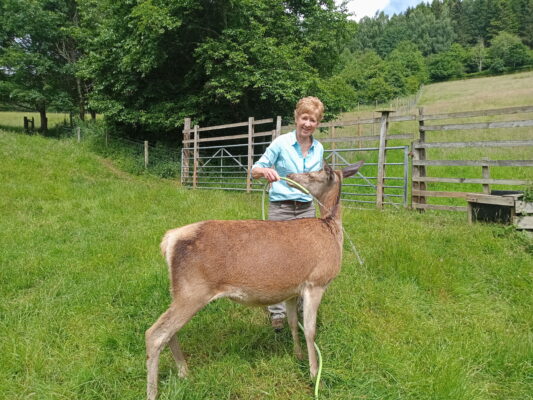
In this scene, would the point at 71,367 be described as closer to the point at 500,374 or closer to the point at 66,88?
the point at 500,374

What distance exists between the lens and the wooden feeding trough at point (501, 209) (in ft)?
18.8

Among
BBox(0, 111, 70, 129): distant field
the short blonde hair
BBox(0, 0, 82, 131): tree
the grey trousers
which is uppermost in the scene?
BBox(0, 0, 82, 131): tree

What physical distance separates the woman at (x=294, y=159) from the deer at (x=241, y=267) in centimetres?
54

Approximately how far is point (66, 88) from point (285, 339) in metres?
28.1

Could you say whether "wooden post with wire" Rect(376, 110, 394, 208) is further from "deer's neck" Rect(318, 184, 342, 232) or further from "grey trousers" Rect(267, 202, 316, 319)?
"deer's neck" Rect(318, 184, 342, 232)

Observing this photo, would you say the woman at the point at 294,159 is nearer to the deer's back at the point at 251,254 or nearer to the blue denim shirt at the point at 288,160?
the blue denim shirt at the point at 288,160

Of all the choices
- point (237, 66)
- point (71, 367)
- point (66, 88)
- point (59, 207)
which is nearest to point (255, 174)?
point (71, 367)

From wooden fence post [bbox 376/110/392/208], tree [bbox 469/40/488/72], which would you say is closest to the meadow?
wooden fence post [bbox 376/110/392/208]

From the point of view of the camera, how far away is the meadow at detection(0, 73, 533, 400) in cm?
291

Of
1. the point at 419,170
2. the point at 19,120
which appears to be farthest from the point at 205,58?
the point at 19,120

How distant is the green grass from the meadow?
0.04 ft

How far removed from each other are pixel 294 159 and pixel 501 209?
15.7 ft

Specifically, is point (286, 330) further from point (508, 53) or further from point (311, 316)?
point (508, 53)

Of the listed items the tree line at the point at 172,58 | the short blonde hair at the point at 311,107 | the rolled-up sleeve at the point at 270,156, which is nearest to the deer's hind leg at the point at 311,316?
the rolled-up sleeve at the point at 270,156
